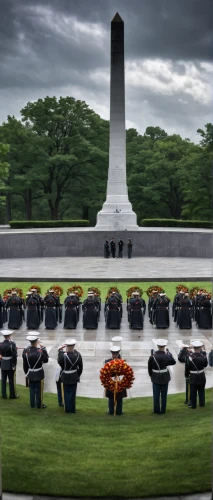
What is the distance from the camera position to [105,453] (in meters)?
6.67

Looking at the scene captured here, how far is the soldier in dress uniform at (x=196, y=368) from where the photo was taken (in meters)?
8.66

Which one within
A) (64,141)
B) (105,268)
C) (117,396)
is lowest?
(105,268)

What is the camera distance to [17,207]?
186 ft

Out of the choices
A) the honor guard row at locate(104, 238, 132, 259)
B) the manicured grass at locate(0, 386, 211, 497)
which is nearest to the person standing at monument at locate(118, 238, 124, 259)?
the honor guard row at locate(104, 238, 132, 259)

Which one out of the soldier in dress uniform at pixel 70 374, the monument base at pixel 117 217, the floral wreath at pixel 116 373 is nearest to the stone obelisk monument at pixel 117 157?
the monument base at pixel 117 217

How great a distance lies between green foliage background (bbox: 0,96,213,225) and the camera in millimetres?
47500

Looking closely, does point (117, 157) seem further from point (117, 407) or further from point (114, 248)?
point (117, 407)

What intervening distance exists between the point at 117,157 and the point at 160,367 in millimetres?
27124

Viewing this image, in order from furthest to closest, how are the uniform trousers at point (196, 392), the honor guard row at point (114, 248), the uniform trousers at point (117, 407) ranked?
the honor guard row at point (114, 248)
the uniform trousers at point (196, 392)
the uniform trousers at point (117, 407)

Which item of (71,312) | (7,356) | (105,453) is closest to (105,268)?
(71,312)

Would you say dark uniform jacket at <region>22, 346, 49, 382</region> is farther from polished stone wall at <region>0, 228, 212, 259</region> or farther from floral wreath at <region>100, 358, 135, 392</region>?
polished stone wall at <region>0, 228, 212, 259</region>

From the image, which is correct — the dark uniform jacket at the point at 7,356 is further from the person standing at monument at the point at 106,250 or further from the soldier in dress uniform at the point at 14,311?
the person standing at monument at the point at 106,250

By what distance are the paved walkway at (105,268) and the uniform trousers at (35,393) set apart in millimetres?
13276

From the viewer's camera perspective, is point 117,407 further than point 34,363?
No
